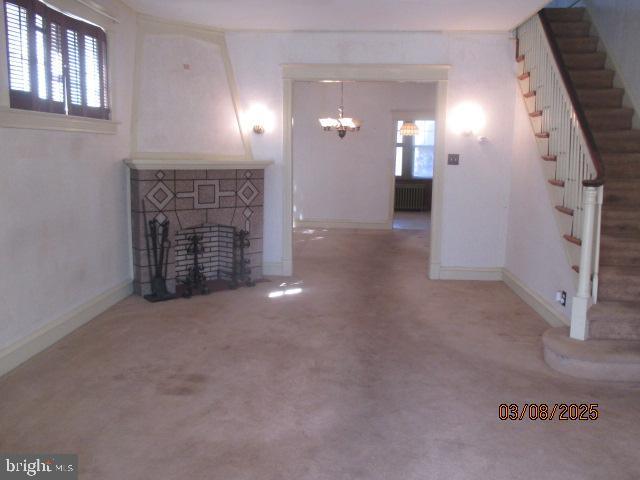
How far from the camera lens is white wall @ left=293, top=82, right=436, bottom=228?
34.1ft

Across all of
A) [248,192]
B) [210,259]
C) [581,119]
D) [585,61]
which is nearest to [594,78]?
[585,61]

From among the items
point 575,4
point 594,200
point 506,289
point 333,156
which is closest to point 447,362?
point 594,200

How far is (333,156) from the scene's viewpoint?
10531 millimetres

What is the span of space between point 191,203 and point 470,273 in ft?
10.6

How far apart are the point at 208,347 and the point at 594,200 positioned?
292cm

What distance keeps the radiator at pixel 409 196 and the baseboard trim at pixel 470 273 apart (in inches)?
285

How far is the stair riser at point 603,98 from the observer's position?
5.61m

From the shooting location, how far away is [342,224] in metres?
10.6

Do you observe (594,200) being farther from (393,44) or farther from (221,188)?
(221,188)

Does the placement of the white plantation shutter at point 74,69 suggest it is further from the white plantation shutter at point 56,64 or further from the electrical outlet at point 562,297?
the electrical outlet at point 562,297

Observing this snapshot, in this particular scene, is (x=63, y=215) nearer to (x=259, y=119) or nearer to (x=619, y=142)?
(x=259, y=119)
